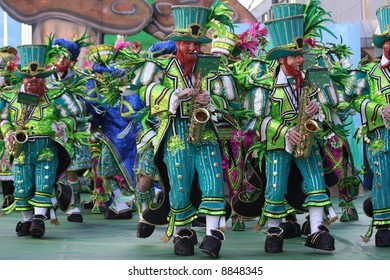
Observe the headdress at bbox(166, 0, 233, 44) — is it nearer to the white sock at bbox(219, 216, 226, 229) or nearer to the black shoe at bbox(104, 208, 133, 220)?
the white sock at bbox(219, 216, 226, 229)

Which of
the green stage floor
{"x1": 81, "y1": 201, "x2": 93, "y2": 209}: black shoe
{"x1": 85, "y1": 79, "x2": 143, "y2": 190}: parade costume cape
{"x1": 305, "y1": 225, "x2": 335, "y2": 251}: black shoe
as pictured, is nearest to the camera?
{"x1": 305, "y1": 225, "x2": 335, "y2": 251}: black shoe

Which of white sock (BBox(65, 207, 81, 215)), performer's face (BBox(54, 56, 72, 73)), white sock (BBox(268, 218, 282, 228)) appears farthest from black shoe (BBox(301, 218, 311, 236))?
performer's face (BBox(54, 56, 72, 73))

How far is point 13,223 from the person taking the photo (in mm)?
10734

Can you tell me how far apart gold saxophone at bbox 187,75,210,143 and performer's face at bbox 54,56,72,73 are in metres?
3.40

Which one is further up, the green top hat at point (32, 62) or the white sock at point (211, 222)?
the green top hat at point (32, 62)

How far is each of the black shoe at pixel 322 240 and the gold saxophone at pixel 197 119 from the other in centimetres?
112

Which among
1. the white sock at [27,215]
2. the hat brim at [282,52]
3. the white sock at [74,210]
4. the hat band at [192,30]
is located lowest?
the white sock at [74,210]

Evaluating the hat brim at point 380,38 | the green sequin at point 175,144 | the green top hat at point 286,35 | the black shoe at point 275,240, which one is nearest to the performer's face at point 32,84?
the green sequin at point 175,144

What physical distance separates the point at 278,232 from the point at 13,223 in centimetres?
397

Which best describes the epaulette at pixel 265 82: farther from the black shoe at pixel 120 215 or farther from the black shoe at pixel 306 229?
the black shoe at pixel 120 215

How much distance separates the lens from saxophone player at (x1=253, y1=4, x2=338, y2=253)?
7500 mm

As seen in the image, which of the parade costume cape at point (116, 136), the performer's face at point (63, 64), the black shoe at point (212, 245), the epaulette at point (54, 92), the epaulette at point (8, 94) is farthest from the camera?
the parade costume cape at point (116, 136)

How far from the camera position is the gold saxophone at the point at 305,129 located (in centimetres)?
742

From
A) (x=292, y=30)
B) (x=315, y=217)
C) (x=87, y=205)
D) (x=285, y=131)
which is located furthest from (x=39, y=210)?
(x=87, y=205)
